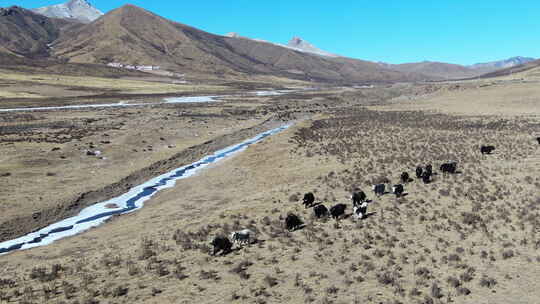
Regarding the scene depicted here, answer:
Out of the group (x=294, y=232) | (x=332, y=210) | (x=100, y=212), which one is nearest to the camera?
(x=294, y=232)

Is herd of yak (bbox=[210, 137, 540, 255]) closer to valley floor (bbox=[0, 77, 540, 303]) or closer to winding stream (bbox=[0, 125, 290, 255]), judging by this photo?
valley floor (bbox=[0, 77, 540, 303])

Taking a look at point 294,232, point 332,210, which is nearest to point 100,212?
point 294,232

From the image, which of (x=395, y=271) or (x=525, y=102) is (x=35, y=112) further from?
(x=525, y=102)

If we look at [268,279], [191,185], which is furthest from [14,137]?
[268,279]

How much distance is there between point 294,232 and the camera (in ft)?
67.1

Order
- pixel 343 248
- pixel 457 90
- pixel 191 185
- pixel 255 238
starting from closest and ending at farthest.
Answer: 1. pixel 343 248
2. pixel 255 238
3. pixel 191 185
4. pixel 457 90

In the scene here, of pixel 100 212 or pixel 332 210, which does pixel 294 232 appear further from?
pixel 100 212

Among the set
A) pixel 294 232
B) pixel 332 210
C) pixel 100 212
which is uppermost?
pixel 332 210

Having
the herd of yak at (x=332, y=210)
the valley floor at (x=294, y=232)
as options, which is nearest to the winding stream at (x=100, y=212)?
the valley floor at (x=294, y=232)

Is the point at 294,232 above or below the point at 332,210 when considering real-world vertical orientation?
below

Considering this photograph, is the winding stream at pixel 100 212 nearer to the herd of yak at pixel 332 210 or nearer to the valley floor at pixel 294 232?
the valley floor at pixel 294 232

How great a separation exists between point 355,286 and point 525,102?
9085 cm

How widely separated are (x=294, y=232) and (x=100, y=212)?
15069mm

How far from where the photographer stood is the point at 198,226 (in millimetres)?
22328
